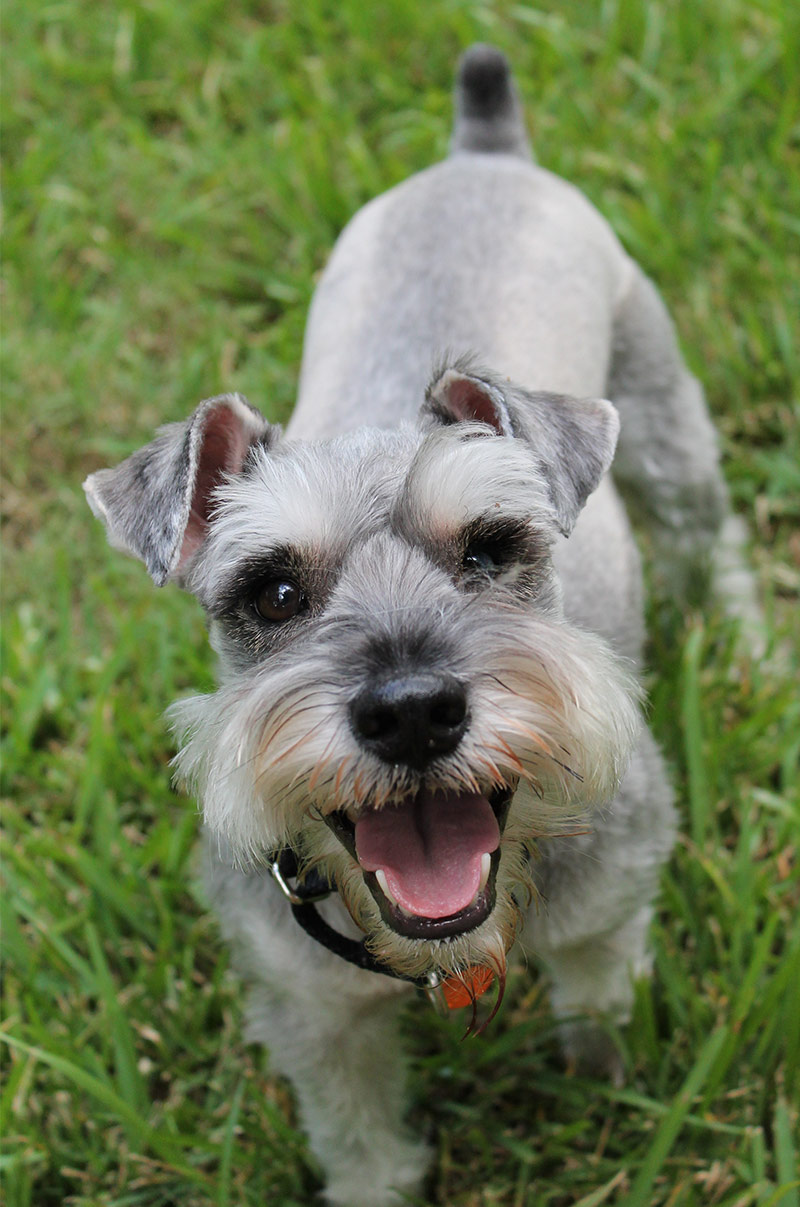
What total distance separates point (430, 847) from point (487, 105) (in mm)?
3359

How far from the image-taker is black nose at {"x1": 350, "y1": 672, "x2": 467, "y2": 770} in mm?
2312

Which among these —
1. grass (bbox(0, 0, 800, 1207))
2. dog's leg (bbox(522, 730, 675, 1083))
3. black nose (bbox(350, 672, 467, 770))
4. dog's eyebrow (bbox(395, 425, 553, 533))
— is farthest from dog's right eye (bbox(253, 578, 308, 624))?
grass (bbox(0, 0, 800, 1207))

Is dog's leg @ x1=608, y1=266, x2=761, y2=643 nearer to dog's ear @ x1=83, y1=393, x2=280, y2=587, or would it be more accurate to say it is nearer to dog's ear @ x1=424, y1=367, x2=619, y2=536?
dog's ear @ x1=424, y1=367, x2=619, y2=536

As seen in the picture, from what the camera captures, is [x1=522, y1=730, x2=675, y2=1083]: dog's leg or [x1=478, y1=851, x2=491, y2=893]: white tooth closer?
[x1=478, y1=851, x2=491, y2=893]: white tooth

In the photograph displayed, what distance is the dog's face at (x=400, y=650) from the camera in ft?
7.80

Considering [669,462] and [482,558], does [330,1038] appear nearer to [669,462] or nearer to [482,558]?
[482,558]

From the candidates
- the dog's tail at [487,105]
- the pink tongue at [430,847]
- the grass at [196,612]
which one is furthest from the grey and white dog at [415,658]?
the dog's tail at [487,105]

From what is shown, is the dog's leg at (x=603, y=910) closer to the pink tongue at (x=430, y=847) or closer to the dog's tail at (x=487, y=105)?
the pink tongue at (x=430, y=847)

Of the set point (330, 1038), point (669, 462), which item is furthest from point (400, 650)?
→ point (669, 462)

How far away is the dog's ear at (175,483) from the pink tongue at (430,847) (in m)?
0.84

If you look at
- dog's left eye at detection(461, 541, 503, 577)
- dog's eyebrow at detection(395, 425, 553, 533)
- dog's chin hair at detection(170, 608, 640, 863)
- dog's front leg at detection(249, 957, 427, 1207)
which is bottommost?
dog's front leg at detection(249, 957, 427, 1207)

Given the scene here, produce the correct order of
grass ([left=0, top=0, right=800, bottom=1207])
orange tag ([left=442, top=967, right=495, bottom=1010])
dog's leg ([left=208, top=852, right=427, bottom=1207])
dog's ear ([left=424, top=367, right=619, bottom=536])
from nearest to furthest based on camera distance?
orange tag ([left=442, top=967, right=495, bottom=1010]), dog's ear ([left=424, top=367, right=619, bottom=536]), dog's leg ([left=208, top=852, right=427, bottom=1207]), grass ([left=0, top=0, right=800, bottom=1207])

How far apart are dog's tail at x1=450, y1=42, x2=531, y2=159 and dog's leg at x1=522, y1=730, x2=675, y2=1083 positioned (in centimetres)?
254

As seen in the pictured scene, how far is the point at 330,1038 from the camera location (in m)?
3.29
